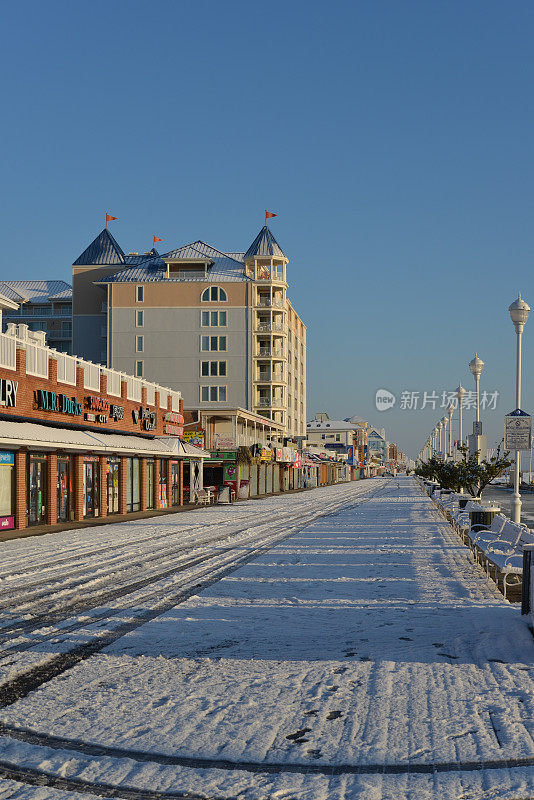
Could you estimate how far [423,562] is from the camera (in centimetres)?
1580

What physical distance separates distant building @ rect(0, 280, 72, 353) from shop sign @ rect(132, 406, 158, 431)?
155 ft

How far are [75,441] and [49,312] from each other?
2545 inches

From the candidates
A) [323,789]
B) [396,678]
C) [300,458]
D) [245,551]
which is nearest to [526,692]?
[396,678]

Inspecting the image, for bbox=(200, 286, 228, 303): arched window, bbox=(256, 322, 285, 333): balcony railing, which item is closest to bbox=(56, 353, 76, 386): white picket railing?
bbox=(200, 286, 228, 303): arched window


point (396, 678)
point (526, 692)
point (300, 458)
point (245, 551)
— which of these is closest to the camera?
point (526, 692)

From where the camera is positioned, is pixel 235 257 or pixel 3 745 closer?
pixel 3 745

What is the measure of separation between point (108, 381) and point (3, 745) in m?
27.8

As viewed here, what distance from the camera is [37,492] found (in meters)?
26.1

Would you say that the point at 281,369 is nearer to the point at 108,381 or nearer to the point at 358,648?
the point at 108,381

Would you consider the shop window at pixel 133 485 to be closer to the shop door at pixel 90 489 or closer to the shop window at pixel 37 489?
the shop door at pixel 90 489

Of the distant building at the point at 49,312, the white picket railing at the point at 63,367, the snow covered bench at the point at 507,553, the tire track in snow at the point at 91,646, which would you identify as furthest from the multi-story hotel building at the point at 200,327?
the snow covered bench at the point at 507,553

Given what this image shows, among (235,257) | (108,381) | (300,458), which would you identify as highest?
(235,257)

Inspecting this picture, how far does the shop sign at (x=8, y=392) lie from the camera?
22.8 m

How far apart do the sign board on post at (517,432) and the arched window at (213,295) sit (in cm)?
5481
